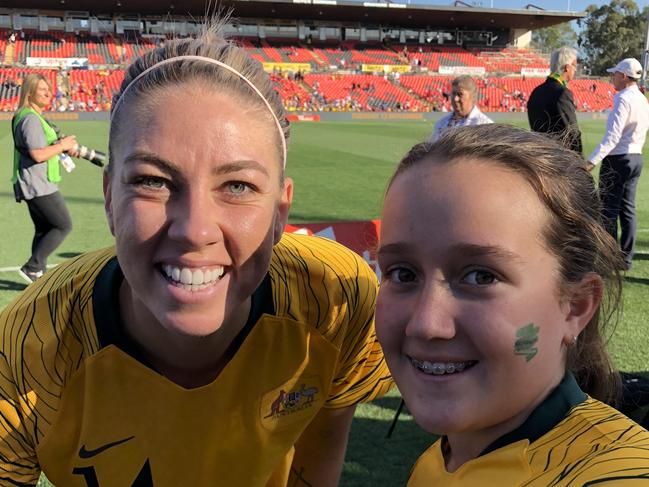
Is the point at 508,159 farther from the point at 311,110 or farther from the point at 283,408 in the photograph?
the point at 311,110

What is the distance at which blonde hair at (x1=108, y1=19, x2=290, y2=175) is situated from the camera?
4.92 feet

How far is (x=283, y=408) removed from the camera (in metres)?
1.81

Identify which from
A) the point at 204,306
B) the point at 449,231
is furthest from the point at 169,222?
the point at 449,231

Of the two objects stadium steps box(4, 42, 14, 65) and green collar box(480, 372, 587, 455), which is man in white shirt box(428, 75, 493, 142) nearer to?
green collar box(480, 372, 587, 455)

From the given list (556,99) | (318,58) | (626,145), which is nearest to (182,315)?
(556,99)

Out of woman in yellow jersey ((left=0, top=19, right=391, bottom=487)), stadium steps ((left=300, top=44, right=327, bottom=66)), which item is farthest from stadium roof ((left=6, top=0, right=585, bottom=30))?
woman in yellow jersey ((left=0, top=19, right=391, bottom=487))

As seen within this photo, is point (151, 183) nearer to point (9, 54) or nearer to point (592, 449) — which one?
point (592, 449)

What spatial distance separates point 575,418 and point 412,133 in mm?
23115

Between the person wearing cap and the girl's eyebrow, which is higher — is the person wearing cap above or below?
below

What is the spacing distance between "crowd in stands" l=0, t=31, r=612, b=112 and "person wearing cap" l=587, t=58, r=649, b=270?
105ft

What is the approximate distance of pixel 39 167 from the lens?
5.85 meters

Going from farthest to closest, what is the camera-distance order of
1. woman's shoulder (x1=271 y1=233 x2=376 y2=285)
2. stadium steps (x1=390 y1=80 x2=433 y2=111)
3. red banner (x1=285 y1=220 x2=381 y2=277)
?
stadium steps (x1=390 y1=80 x2=433 y2=111) < red banner (x1=285 y1=220 x2=381 y2=277) < woman's shoulder (x1=271 y1=233 x2=376 y2=285)

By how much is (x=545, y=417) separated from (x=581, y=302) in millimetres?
299

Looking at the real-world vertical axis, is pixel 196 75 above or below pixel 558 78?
above
